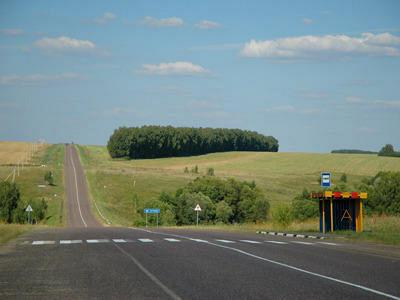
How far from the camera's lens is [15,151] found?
174375 mm

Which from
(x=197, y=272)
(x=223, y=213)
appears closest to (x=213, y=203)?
(x=223, y=213)

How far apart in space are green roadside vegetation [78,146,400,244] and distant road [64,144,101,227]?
190 cm

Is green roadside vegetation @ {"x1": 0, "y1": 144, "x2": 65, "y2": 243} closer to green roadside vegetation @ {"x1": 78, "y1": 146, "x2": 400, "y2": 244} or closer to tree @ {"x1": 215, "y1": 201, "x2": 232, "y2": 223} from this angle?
green roadside vegetation @ {"x1": 78, "y1": 146, "x2": 400, "y2": 244}

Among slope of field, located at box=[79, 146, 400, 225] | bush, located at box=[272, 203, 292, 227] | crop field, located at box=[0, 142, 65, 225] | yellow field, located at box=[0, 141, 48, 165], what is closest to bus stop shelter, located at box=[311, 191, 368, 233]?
bush, located at box=[272, 203, 292, 227]

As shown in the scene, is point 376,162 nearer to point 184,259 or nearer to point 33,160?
point 33,160

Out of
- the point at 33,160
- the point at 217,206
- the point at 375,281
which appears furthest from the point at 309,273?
the point at 33,160

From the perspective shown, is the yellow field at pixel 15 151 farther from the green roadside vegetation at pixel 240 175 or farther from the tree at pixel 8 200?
the tree at pixel 8 200

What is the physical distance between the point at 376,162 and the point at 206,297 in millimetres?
128030

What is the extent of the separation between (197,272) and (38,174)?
117 meters

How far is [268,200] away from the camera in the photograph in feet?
355

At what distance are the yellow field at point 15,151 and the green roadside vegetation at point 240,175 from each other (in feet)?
47.6

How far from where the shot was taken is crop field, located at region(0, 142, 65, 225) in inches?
3980

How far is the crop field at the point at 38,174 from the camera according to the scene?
332 ft

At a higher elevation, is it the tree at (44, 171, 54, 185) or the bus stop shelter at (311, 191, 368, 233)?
the tree at (44, 171, 54, 185)
